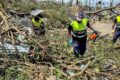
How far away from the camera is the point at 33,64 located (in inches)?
287

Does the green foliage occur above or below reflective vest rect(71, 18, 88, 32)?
below

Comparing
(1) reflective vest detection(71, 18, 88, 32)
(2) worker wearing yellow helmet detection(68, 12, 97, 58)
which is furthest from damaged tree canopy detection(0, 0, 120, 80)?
(1) reflective vest detection(71, 18, 88, 32)

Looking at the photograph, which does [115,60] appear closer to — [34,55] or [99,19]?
[34,55]

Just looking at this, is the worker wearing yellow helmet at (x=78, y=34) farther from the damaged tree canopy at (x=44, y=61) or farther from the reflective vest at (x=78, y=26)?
the damaged tree canopy at (x=44, y=61)

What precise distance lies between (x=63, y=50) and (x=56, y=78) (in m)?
1.87

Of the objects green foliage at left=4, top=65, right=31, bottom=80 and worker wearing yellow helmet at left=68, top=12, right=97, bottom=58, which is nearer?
green foliage at left=4, top=65, right=31, bottom=80

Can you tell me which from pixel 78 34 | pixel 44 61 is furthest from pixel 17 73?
pixel 78 34

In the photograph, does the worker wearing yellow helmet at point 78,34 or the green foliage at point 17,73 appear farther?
the worker wearing yellow helmet at point 78,34

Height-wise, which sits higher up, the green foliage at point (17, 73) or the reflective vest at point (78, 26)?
the reflective vest at point (78, 26)

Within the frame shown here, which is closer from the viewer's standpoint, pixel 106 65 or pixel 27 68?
pixel 27 68

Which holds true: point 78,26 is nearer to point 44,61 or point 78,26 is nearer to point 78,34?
point 78,34

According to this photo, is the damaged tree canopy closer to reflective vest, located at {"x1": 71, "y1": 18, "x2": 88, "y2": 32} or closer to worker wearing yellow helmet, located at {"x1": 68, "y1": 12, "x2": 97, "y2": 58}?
worker wearing yellow helmet, located at {"x1": 68, "y1": 12, "x2": 97, "y2": 58}

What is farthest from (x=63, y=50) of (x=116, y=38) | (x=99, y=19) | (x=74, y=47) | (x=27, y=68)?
(x=99, y=19)

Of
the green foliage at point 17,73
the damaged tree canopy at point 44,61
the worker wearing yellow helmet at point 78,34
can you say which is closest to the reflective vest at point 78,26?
the worker wearing yellow helmet at point 78,34
